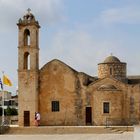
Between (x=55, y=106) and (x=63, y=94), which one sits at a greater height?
(x=63, y=94)

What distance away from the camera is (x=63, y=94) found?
3738 cm

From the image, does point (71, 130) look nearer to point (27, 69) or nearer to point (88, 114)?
point (88, 114)

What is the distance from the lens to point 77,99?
3725cm

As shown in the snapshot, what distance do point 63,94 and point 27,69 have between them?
421cm

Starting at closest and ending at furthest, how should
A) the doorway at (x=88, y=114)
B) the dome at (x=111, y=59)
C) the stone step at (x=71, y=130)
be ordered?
the stone step at (x=71, y=130), the doorway at (x=88, y=114), the dome at (x=111, y=59)

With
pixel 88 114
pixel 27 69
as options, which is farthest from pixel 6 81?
pixel 88 114

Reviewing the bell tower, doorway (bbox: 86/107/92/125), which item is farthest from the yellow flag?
doorway (bbox: 86/107/92/125)

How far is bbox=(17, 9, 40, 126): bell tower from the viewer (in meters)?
36.3

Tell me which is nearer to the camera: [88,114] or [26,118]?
[26,118]

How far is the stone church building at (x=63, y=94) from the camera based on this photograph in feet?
119

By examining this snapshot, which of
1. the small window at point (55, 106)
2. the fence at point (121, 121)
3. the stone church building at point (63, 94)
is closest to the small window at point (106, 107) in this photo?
the stone church building at point (63, 94)

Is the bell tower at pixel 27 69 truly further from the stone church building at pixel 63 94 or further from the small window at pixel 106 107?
the small window at pixel 106 107

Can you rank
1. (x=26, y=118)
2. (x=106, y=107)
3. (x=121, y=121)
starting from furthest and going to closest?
(x=26, y=118) < (x=121, y=121) < (x=106, y=107)

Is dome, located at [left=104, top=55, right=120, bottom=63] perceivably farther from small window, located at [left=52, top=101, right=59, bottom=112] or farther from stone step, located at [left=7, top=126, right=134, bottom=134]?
Answer: stone step, located at [left=7, top=126, right=134, bottom=134]
